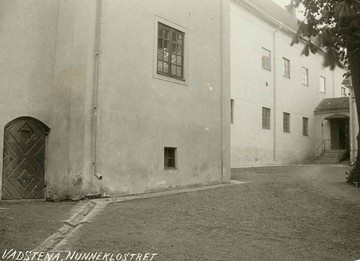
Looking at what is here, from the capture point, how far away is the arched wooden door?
1002 cm

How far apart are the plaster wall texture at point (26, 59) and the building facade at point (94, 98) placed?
0.08 ft

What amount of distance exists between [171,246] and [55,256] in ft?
5.39

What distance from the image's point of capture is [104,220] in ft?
24.4

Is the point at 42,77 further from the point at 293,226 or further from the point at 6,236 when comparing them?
the point at 293,226

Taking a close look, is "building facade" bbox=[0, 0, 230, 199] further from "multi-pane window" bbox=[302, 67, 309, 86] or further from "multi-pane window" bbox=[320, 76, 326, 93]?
"multi-pane window" bbox=[320, 76, 326, 93]

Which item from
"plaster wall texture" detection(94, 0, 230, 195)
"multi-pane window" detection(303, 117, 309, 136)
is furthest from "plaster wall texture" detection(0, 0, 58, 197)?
"multi-pane window" detection(303, 117, 309, 136)

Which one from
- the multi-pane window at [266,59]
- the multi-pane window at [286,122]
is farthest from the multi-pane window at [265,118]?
the multi-pane window at [266,59]

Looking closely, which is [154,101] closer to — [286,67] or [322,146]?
[286,67]

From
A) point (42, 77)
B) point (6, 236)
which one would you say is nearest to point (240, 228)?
point (6, 236)

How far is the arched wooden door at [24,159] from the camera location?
10.0 meters

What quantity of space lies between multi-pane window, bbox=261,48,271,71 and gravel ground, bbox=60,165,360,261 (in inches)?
497

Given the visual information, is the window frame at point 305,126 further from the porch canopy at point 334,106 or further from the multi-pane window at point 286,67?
the multi-pane window at point 286,67

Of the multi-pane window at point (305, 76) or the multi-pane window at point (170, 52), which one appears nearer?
the multi-pane window at point (170, 52)

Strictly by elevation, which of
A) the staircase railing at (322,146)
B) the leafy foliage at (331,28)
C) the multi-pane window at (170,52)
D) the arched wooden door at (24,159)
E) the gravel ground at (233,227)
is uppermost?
the multi-pane window at (170,52)
